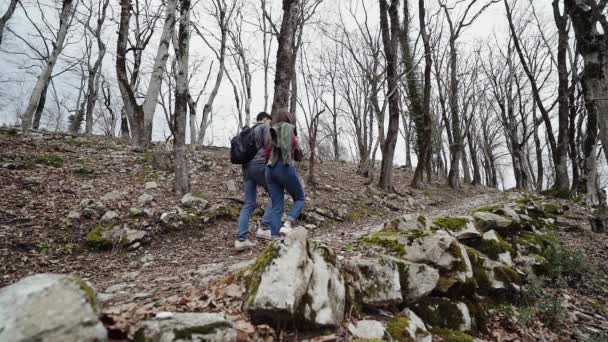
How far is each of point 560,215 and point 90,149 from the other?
14011 mm

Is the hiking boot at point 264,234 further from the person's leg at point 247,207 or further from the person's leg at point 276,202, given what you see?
the person's leg at point 276,202

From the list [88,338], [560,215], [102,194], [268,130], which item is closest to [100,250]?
[102,194]

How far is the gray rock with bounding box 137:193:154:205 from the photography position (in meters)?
5.78

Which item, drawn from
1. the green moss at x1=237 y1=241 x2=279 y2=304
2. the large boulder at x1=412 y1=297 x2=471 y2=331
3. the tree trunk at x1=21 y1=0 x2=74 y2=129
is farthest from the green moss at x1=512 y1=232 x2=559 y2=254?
the tree trunk at x1=21 y1=0 x2=74 y2=129

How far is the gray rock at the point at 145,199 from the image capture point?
19.0 feet

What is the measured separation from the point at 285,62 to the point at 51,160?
5972 millimetres

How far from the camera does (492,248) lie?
4.89 metres

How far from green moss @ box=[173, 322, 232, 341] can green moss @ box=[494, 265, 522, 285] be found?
3845 mm

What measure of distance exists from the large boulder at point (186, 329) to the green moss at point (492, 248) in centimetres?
447

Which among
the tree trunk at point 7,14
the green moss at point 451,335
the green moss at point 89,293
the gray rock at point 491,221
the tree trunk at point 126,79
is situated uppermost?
the tree trunk at point 7,14

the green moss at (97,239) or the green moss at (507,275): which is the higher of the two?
the green moss at (97,239)

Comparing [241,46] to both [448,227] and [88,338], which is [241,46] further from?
[88,338]

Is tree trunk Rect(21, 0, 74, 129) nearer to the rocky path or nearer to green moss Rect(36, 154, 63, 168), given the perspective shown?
green moss Rect(36, 154, 63, 168)

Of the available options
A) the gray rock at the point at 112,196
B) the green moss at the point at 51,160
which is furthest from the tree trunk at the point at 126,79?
the gray rock at the point at 112,196
